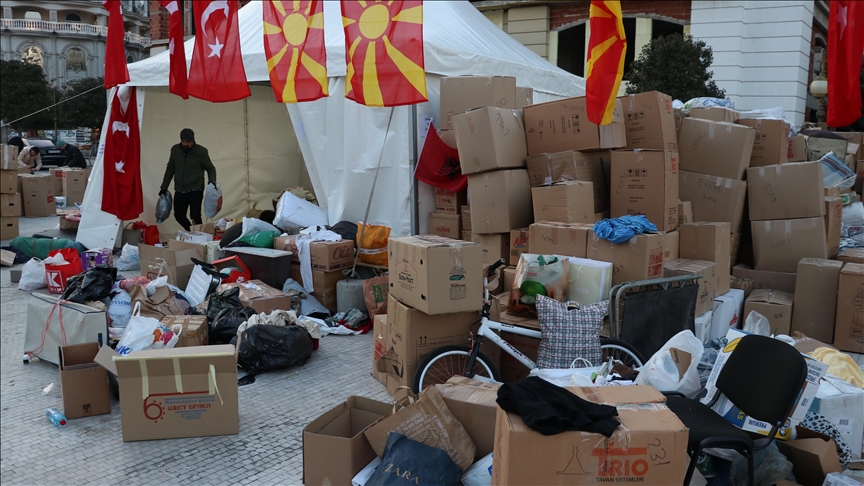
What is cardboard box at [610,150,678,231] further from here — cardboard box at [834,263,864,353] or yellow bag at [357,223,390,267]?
yellow bag at [357,223,390,267]

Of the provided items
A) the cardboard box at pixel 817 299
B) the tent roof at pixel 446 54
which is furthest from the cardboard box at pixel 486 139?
the cardboard box at pixel 817 299

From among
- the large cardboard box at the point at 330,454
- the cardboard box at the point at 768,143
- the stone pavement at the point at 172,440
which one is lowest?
the stone pavement at the point at 172,440

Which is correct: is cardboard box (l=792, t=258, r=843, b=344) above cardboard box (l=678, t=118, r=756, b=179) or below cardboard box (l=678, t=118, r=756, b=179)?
below

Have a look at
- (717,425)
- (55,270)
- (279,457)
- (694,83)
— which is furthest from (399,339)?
(694,83)

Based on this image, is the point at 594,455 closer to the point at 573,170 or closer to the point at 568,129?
the point at 573,170

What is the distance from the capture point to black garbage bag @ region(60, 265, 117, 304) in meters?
5.38

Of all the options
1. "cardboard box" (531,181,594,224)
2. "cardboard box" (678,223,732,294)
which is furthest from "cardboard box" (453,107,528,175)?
"cardboard box" (678,223,732,294)

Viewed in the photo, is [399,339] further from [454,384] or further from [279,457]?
[279,457]

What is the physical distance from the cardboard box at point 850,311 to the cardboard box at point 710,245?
2.82 feet

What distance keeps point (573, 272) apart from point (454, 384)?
1.48 m

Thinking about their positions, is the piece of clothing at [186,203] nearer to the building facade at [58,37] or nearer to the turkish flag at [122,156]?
the turkish flag at [122,156]

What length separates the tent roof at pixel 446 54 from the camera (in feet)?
24.5

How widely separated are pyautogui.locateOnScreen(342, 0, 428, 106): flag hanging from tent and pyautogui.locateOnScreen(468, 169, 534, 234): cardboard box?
100 cm

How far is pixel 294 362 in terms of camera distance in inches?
189
